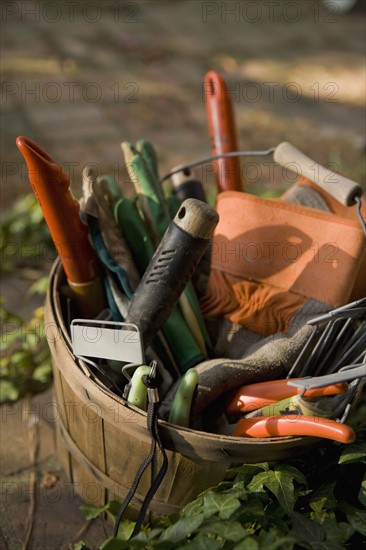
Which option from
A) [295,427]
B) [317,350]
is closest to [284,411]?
[295,427]

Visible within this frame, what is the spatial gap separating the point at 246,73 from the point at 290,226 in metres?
2.21

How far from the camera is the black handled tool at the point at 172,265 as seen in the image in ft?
3.73

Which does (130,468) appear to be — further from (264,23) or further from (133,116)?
(264,23)

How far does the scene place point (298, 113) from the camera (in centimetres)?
310

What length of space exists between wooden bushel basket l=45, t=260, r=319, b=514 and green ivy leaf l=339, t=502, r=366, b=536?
0.12 metres

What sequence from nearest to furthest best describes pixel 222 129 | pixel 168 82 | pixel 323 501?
pixel 323 501 < pixel 222 129 < pixel 168 82

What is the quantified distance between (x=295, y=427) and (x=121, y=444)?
1.00ft

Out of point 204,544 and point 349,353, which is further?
point 349,353

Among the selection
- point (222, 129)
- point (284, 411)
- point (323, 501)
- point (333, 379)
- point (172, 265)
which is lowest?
point (323, 501)

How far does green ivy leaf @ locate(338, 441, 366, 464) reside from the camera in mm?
1163

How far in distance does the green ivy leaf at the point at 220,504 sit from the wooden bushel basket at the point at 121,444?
0.24 feet

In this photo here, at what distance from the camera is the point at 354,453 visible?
1.17 metres

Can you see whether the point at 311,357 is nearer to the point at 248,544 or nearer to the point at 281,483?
the point at 281,483

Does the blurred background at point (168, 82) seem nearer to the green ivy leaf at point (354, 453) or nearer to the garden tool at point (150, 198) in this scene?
the garden tool at point (150, 198)
